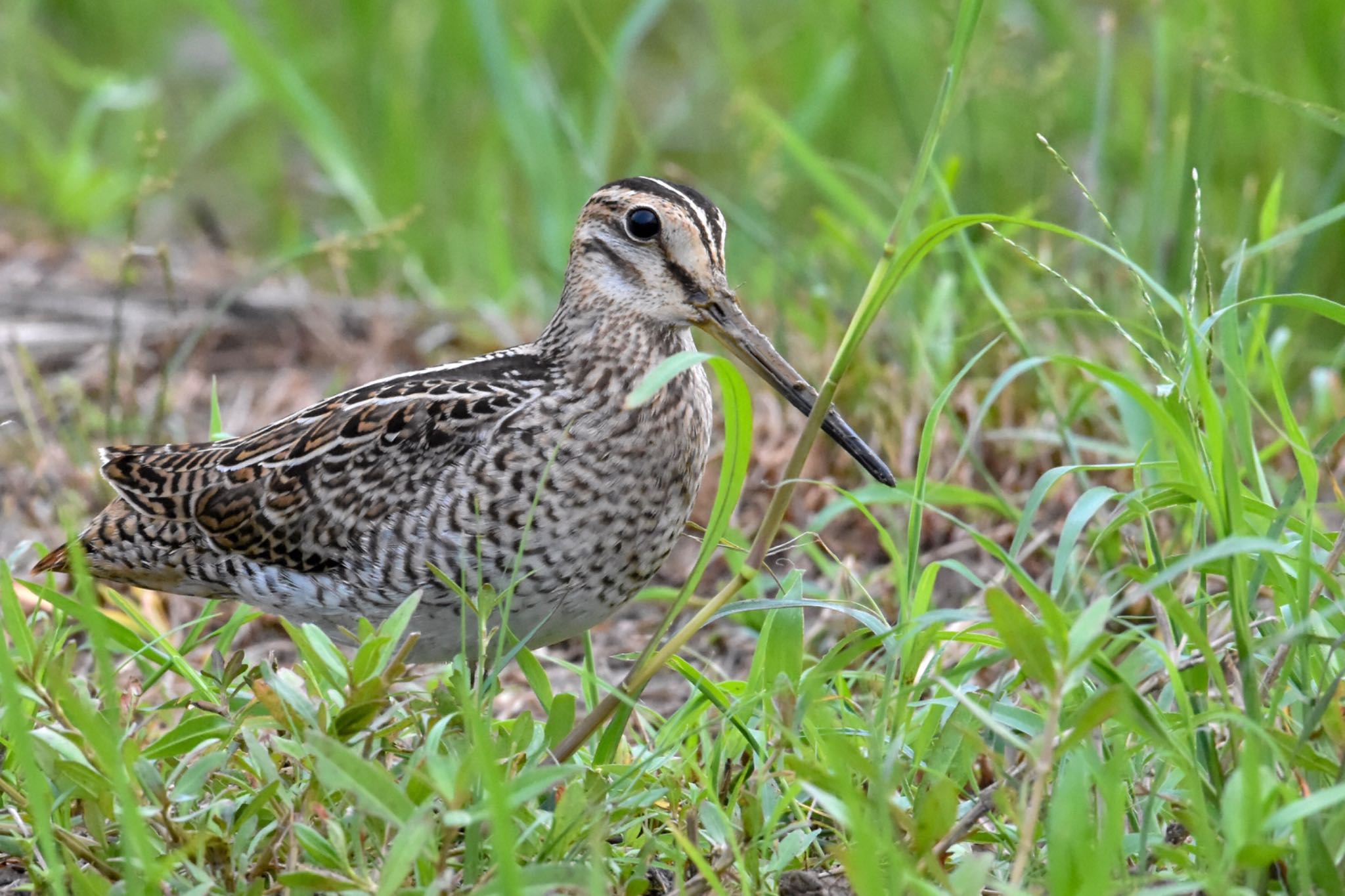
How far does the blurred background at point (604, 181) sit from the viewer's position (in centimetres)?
449

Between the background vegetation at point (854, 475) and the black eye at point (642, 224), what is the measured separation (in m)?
0.62

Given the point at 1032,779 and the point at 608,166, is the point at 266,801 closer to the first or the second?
the point at 1032,779

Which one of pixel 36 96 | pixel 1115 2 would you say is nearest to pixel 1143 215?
pixel 1115 2

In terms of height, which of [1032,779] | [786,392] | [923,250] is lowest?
[1032,779]

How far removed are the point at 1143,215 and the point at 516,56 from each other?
239cm

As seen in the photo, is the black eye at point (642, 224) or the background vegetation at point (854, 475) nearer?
the background vegetation at point (854, 475)

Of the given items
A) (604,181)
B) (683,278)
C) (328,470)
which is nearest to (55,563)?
(328,470)

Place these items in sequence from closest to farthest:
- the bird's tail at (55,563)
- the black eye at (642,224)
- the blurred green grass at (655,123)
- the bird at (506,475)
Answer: the bird at (506,475) → the black eye at (642,224) → the bird's tail at (55,563) → the blurred green grass at (655,123)

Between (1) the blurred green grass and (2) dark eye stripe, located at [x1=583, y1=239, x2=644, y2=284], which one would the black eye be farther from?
(1) the blurred green grass

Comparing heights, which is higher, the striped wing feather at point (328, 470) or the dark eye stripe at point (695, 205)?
the dark eye stripe at point (695, 205)

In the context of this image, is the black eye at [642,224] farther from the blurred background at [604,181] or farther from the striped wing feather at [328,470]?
the blurred background at [604,181]

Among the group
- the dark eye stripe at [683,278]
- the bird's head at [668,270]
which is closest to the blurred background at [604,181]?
the bird's head at [668,270]

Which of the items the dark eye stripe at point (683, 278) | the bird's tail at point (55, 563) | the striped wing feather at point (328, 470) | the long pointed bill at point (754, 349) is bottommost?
the bird's tail at point (55, 563)

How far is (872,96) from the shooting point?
7.42m
